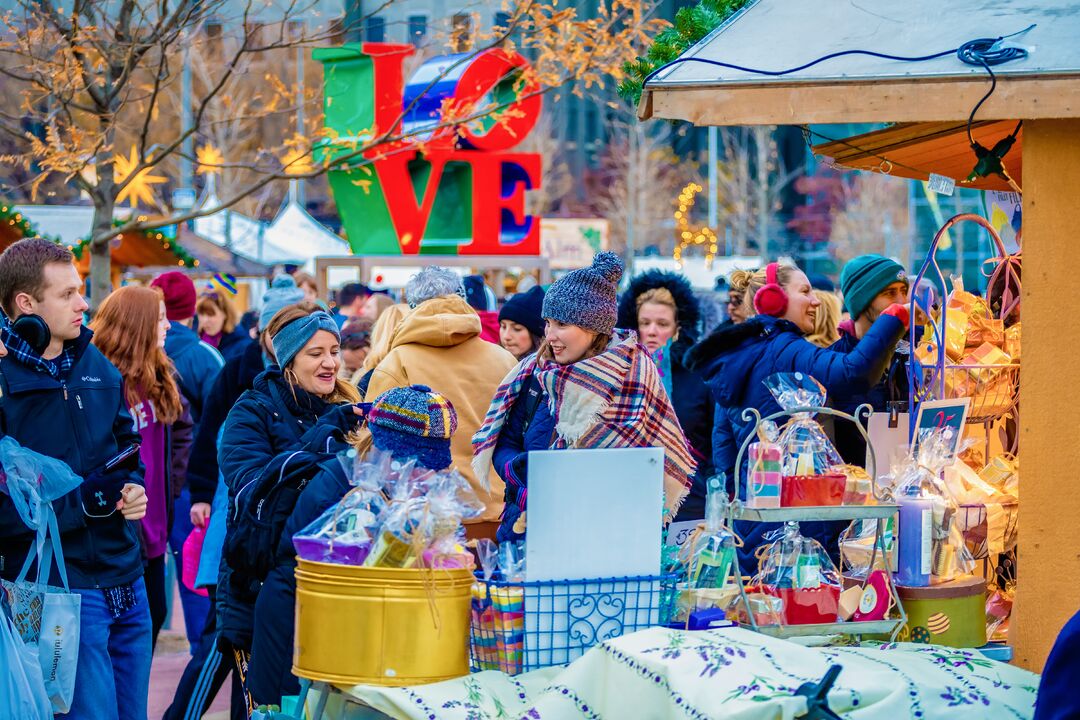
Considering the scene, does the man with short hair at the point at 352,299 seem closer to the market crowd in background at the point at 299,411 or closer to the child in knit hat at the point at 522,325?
the market crowd in background at the point at 299,411

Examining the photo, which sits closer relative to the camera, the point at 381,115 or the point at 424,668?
the point at 424,668

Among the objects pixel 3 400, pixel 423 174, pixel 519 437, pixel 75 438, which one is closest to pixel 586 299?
pixel 519 437

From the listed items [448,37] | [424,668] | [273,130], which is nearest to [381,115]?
[448,37]

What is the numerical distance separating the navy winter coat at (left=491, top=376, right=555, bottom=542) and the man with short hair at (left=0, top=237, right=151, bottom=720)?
142 cm

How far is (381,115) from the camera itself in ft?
37.0

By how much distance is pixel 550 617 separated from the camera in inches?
134

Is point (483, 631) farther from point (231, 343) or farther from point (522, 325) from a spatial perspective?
point (231, 343)

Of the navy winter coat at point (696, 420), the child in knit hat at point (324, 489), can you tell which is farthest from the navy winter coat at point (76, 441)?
the navy winter coat at point (696, 420)

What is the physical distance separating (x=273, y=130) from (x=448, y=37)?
122 ft

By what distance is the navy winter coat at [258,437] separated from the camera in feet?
14.5

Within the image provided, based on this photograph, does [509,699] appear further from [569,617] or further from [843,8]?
[843,8]

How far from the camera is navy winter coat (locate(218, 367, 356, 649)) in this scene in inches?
175

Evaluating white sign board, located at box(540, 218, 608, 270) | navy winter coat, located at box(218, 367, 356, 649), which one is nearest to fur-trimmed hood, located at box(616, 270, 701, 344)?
navy winter coat, located at box(218, 367, 356, 649)

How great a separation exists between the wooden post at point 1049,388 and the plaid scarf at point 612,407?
106 centimetres
